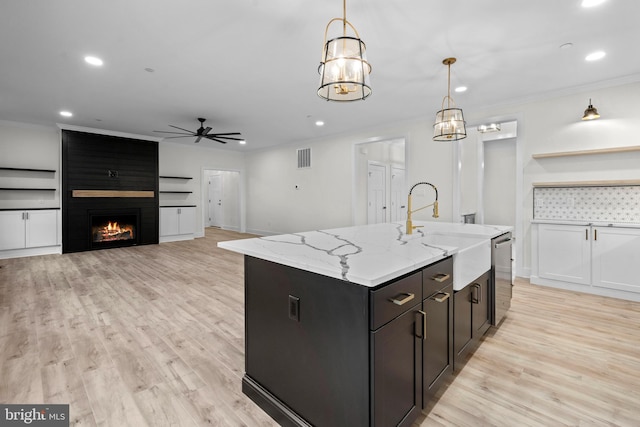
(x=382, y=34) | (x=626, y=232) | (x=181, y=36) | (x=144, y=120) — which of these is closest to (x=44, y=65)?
(x=181, y=36)

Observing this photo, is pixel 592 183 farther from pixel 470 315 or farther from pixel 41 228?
pixel 41 228

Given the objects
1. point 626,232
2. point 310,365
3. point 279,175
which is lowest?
point 310,365

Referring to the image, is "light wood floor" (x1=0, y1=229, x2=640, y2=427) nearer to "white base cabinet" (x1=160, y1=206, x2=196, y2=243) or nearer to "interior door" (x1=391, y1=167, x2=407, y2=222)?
"white base cabinet" (x1=160, y1=206, x2=196, y2=243)

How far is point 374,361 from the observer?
3.95 feet

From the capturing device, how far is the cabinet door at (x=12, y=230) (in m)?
5.61

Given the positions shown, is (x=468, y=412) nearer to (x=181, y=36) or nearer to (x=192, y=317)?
(x=192, y=317)

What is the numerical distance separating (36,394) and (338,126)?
5.81m

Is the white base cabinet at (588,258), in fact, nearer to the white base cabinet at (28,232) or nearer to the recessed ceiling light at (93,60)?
the recessed ceiling light at (93,60)

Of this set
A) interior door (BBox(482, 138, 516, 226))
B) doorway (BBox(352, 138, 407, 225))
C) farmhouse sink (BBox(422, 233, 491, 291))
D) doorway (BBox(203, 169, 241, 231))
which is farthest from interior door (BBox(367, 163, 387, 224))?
farmhouse sink (BBox(422, 233, 491, 291))

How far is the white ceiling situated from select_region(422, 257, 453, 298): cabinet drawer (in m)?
1.99

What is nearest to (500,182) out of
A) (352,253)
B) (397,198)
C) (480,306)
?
(397,198)

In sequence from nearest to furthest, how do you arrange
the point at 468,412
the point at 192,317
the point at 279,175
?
the point at 468,412 → the point at 192,317 → the point at 279,175

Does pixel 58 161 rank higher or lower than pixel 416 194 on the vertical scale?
higher

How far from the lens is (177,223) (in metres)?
8.02
